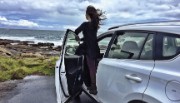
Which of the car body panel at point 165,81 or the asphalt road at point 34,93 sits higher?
the car body panel at point 165,81

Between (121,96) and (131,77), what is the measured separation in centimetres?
45

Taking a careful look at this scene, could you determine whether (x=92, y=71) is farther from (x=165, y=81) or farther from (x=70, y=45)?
(x=165, y=81)

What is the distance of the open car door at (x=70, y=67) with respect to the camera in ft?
22.9

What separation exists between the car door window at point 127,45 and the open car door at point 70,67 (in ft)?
3.57

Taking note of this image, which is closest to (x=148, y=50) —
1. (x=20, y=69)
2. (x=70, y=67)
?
(x=70, y=67)

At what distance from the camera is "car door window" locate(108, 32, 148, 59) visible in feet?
17.2

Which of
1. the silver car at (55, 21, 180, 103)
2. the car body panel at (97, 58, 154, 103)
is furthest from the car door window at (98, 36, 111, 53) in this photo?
the car body panel at (97, 58, 154, 103)

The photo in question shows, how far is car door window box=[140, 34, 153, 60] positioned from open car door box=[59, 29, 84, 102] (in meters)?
2.06

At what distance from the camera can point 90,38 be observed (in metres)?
6.95

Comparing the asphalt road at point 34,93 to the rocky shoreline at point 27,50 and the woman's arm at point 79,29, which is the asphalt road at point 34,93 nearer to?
the woman's arm at point 79,29

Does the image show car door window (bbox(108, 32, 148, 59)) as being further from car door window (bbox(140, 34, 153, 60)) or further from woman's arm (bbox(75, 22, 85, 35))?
woman's arm (bbox(75, 22, 85, 35))

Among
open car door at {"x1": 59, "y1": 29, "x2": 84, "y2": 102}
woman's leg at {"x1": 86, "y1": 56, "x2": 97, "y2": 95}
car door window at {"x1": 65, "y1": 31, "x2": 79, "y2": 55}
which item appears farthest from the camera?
car door window at {"x1": 65, "y1": 31, "x2": 79, "y2": 55}

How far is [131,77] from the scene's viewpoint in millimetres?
4934

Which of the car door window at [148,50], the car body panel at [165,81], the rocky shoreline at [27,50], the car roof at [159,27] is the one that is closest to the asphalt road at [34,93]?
the car roof at [159,27]
